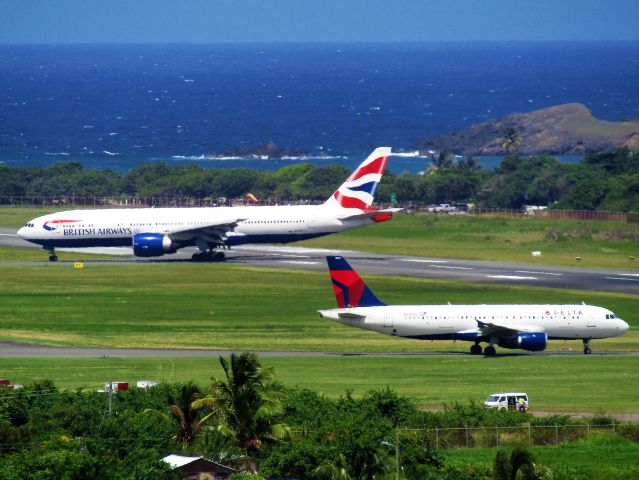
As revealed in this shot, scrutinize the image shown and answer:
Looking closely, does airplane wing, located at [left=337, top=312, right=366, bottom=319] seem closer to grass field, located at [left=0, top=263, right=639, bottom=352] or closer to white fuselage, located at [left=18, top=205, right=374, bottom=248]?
grass field, located at [left=0, top=263, right=639, bottom=352]

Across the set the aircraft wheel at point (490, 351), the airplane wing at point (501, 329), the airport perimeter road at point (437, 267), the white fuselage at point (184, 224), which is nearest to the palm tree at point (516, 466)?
the airplane wing at point (501, 329)

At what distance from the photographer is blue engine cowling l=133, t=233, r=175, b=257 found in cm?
12688

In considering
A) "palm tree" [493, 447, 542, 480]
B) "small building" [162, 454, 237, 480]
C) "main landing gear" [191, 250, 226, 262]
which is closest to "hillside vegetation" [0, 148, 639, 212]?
"main landing gear" [191, 250, 226, 262]

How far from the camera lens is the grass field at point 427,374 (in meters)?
68.9

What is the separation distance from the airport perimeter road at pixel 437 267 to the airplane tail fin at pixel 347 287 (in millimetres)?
31488

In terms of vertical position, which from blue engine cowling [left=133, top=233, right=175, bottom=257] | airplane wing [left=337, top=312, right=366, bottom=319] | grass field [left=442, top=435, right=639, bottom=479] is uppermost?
blue engine cowling [left=133, top=233, right=175, bottom=257]

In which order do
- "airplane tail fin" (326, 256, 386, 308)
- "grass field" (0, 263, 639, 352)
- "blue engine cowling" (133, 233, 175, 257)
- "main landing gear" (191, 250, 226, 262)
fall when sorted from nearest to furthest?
"airplane tail fin" (326, 256, 386, 308) < "grass field" (0, 263, 639, 352) < "blue engine cowling" (133, 233, 175, 257) < "main landing gear" (191, 250, 226, 262)

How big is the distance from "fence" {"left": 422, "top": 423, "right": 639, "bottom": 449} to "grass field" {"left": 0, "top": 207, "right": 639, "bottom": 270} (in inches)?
2708

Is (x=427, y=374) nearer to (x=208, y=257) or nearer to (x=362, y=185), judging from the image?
(x=362, y=185)

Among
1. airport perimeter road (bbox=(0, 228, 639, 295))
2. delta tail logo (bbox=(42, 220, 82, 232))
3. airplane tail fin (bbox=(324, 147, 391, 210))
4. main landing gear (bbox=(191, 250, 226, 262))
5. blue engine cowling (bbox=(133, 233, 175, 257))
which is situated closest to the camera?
airport perimeter road (bbox=(0, 228, 639, 295))

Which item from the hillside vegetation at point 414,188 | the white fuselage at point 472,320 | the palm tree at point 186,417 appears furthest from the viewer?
the hillside vegetation at point 414,188

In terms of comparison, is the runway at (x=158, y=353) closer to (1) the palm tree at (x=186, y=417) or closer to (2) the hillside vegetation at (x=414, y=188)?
(1) the palm tree at (x=186, y=417)

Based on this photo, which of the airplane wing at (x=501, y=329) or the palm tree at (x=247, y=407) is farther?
the airplane wing at (x=501, y=329)

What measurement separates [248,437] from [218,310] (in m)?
49.5
